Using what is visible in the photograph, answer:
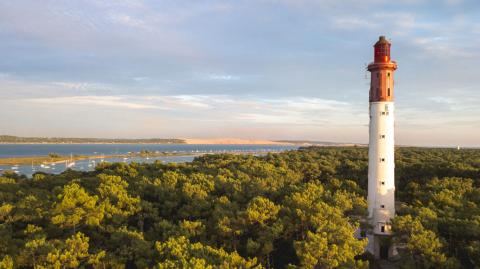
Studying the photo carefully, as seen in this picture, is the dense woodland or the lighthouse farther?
the lighthouse

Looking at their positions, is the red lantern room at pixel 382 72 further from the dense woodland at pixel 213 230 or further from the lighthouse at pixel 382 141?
the dense woodland at pixel 213 230

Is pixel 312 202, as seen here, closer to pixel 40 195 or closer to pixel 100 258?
pixel 100 258

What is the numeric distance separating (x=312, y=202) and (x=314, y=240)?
23.1 feet

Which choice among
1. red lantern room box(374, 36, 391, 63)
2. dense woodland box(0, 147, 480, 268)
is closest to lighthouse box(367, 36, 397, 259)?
red lantern room box(374, 36, 391, 63)

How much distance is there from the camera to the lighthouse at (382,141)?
32.2 metres

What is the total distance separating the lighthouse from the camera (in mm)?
32219

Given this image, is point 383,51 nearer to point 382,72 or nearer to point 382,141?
point 382,72

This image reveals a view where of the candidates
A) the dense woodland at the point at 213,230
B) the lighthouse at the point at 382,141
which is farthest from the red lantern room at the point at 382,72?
the dense woodland at the point at 213,230

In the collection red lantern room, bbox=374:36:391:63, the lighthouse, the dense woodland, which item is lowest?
the dense woodland

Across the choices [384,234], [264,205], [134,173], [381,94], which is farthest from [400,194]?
[134,173]

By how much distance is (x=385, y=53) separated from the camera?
106 feet

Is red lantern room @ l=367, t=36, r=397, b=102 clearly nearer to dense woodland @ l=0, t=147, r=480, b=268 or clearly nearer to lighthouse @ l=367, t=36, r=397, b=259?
lighthouse @ l=367, t=36, r=397, b=259

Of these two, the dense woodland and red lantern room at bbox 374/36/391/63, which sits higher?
red lantern room at bbox 374/36/391/63

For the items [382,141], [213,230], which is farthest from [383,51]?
[213,230]
